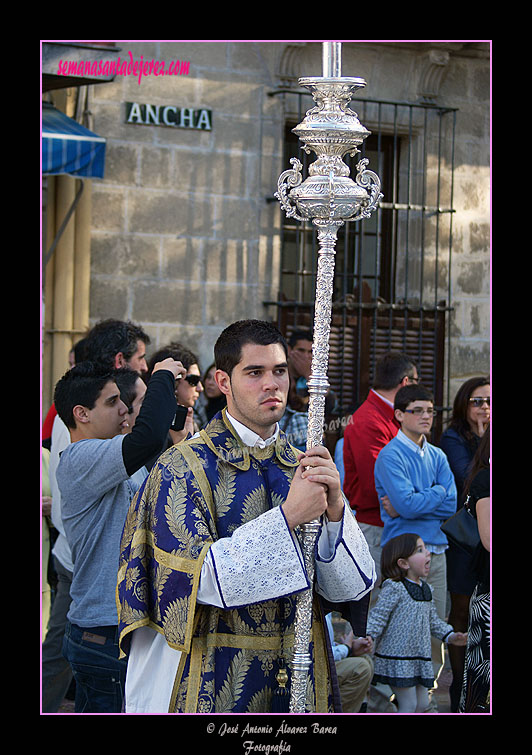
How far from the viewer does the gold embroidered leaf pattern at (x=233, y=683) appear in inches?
114

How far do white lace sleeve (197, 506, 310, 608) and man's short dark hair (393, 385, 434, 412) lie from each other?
2978mm

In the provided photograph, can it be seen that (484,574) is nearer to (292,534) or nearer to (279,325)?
(292,534)

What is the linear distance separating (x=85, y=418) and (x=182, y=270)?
377 centimetres

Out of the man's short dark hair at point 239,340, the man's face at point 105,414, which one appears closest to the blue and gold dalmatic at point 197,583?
A: the man's short dark hair at point 239,340

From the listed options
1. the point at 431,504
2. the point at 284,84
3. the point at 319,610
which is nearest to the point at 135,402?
the point at 319,610

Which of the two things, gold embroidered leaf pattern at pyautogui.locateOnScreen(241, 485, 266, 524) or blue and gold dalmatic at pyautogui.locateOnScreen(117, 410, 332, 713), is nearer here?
blue and gold dalmatic at pyautogui.locateOnScreen(117, 410, 332, 713)

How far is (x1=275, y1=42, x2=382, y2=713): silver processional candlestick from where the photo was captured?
2957 millimetres

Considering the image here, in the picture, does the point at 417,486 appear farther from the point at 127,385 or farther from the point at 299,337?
the point at 127,385

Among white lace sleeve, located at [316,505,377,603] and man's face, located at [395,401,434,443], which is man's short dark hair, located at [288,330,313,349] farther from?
white lace sleeve, located at [316,505,377,603]

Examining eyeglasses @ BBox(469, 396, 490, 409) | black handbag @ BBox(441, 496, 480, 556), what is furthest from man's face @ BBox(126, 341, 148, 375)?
eyeglasses @ BBox(469, 396, 490, 409)

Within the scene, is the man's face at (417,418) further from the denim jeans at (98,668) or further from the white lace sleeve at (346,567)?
the white lace sleeve at (346,567)

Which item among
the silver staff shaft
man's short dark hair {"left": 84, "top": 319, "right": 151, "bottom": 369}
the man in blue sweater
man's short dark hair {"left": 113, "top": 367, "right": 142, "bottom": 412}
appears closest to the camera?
the silver staff shaft

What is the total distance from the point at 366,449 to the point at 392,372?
19.6 inches

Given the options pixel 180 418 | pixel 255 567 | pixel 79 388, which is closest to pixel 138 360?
pixel 180 418
